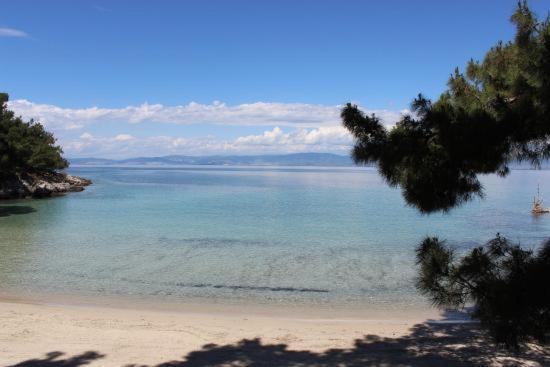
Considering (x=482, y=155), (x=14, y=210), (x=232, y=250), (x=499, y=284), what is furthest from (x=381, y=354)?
(x=14, y=210)

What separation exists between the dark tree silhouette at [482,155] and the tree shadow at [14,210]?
34.3 meters

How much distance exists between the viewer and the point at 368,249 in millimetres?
21609

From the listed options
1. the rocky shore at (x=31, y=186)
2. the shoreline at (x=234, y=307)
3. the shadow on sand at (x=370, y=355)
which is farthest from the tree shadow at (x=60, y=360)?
the rocky shore at (x=31, y=186)

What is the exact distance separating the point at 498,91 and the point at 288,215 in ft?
102

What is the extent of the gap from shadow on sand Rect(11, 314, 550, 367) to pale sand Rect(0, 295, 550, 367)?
0.02 metres

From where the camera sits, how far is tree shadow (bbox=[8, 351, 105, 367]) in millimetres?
7121

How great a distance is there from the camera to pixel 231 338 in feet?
30.2

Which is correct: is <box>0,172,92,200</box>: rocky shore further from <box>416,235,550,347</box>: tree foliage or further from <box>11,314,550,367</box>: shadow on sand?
<box>416,235,550,347</box>: tree foliage

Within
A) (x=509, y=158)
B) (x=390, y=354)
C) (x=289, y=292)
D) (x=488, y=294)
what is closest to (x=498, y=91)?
(x=509, y=158)

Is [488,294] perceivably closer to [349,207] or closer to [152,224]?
[152,224]

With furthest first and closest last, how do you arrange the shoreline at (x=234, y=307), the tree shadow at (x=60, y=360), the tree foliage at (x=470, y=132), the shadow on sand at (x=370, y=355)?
1. the shoreline at (x=234, y=307)
2. the shadow on sand at (x=370, y=355)
3. the tree shadow at (x=60, y=360)
4. the tree foliage at (x=470, y=132)

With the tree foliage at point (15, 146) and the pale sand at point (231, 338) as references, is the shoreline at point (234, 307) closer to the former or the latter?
the pale sand at point (231, 338)

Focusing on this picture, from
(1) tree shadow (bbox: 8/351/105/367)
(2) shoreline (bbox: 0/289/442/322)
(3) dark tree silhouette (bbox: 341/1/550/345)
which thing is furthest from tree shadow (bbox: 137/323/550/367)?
(2) shoreline (bbox: 0/289/442/322)

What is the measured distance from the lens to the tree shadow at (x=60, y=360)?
7.12 m
